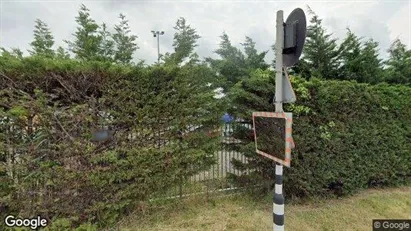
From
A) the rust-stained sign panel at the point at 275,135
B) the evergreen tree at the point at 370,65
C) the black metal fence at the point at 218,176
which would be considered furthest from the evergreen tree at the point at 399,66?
the rust-stained sign panel at the point at 275,135

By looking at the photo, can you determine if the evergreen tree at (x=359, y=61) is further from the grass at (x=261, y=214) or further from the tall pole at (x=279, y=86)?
the tall pole at (x=279, y=86)

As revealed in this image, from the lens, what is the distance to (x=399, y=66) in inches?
334

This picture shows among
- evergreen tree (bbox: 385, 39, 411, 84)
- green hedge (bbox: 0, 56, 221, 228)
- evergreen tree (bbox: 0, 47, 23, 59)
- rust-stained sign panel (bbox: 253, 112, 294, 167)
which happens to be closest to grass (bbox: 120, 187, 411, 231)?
green hedge (bbox: 0, 56, 221, 228)

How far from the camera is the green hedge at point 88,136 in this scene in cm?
323

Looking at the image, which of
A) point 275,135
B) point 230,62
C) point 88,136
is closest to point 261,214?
point 275,135

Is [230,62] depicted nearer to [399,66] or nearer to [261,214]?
[261,214]

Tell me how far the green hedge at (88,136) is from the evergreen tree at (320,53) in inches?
192

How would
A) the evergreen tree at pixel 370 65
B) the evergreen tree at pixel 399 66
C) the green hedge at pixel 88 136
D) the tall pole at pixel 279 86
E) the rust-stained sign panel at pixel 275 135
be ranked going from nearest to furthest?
1. the rust-stained sign panel at pixel 275 135
2. the tall pole at pixel 279 86
3. the green hedge at pixel 88 136
4. the evergreen tree at pixel 370 65
5. the evergreen tree at pixel 399 66

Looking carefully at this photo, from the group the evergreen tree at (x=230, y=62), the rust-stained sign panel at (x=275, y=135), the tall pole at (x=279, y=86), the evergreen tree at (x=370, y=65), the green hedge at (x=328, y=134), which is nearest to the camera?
the rust-stained sign panel at (x=275, y=135)
